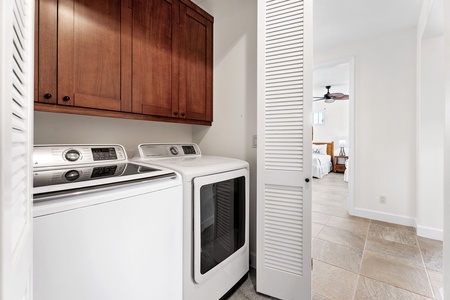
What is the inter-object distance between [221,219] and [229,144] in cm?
78

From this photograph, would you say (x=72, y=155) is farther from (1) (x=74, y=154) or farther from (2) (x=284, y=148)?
(2) (x=284, y=148)

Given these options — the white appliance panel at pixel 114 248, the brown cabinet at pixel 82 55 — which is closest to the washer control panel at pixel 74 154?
the brown cabinet at pixel 82 55

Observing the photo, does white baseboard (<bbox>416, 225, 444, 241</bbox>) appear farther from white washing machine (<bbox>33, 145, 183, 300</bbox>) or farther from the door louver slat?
the door louver slat

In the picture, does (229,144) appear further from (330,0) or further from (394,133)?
(394,133)

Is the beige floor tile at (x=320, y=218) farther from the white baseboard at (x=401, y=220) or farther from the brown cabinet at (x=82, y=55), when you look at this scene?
the brown cabinet at (x=82, y=55)

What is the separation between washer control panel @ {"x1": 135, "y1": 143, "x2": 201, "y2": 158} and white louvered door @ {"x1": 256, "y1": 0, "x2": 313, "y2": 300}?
0.74 m

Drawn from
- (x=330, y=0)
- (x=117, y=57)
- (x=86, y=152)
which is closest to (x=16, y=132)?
(x=86, y=152)

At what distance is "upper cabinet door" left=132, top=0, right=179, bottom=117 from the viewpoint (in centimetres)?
153

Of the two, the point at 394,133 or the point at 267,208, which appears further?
the point at 394,133

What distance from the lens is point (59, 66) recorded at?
3.82 feet

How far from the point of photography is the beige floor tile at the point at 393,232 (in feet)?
8.08

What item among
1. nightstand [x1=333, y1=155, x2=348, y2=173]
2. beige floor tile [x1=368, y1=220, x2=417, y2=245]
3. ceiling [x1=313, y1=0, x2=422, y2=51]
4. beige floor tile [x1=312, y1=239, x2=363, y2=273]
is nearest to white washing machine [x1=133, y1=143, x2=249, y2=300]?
beige floor tile [x1=312, y1=239, x2=363, y2=273]

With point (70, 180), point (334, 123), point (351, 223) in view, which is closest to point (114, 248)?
point (70, 180)

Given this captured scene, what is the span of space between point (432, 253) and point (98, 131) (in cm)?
336
